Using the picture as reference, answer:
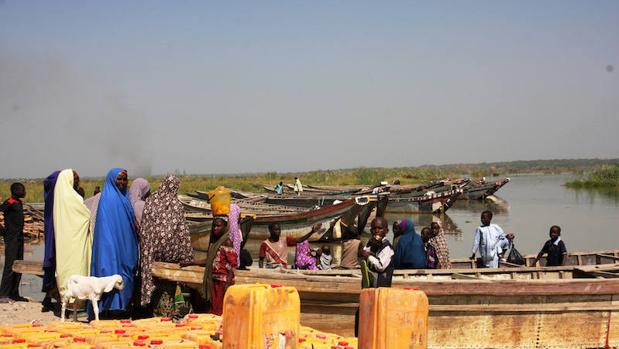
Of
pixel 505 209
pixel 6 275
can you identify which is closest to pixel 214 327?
pixel 6 275

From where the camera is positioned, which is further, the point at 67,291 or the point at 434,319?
the point at 434,319

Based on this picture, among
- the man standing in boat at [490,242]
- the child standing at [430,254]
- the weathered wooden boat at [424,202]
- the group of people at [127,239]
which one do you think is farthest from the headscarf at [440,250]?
the weathered wooden boat at [424,202]

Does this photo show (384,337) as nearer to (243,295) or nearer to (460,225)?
(243,295)

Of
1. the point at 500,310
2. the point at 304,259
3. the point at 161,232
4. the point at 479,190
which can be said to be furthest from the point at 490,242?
the point at 479,190

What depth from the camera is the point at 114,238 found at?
6.61 meters

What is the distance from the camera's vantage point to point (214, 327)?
201 inches

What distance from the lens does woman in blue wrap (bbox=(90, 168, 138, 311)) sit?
21.5 ft

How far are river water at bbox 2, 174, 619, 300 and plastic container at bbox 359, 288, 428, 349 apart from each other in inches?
308

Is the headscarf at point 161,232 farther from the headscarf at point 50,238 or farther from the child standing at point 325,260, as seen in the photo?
the child standing at point 325,260

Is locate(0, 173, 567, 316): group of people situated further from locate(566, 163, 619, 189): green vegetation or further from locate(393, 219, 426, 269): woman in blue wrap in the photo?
locate(566, 163, 619, 189): green vegetation

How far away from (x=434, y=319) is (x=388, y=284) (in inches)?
81.8

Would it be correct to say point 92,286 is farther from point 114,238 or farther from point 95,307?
point 114,238

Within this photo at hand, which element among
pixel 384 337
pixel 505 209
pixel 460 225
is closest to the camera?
pixel 384 337

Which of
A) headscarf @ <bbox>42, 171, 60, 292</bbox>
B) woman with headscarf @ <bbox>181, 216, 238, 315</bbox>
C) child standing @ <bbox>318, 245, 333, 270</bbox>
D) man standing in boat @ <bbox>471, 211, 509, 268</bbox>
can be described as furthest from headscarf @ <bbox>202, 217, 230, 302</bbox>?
man standing in boat @ <bbox>471, 211, 509, 268</bbox>
